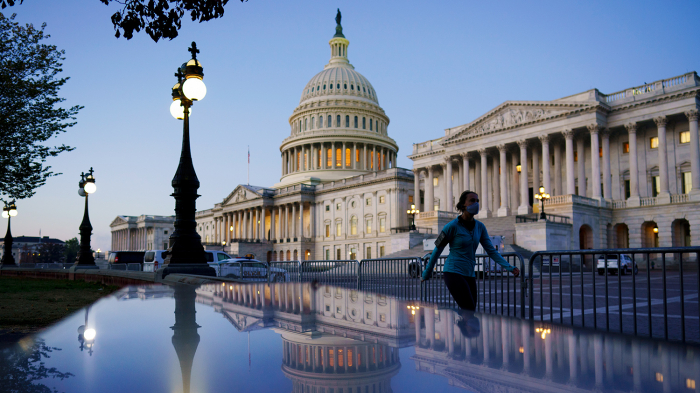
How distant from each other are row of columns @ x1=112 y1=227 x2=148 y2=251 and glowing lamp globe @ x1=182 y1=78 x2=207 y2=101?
5257 inches

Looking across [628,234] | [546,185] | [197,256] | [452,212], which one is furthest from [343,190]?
[197,256]

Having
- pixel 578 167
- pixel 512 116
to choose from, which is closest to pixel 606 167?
pixel 578 167

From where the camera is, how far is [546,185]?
1965 inches

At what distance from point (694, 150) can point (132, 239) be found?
136015 millimetres

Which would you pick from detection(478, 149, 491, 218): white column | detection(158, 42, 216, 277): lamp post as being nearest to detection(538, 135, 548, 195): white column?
detection(478, 149, 491, 218): white column

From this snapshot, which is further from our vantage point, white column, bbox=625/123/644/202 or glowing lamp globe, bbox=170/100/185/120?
white column, bbox=625/123/644/202

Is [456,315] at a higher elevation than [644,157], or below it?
below

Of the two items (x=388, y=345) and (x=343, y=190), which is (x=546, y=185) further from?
(x=388, y=345)

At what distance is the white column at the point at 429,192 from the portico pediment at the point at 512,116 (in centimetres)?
581

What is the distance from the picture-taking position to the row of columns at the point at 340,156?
10300cm

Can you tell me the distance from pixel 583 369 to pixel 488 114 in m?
54.2

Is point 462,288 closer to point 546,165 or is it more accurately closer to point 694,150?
point 694,150

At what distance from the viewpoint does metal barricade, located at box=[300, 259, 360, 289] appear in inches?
616

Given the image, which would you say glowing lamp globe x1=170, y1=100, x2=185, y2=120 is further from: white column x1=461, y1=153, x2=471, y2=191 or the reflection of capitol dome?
white column x1=461, y1=153, x2=471, y2=191
